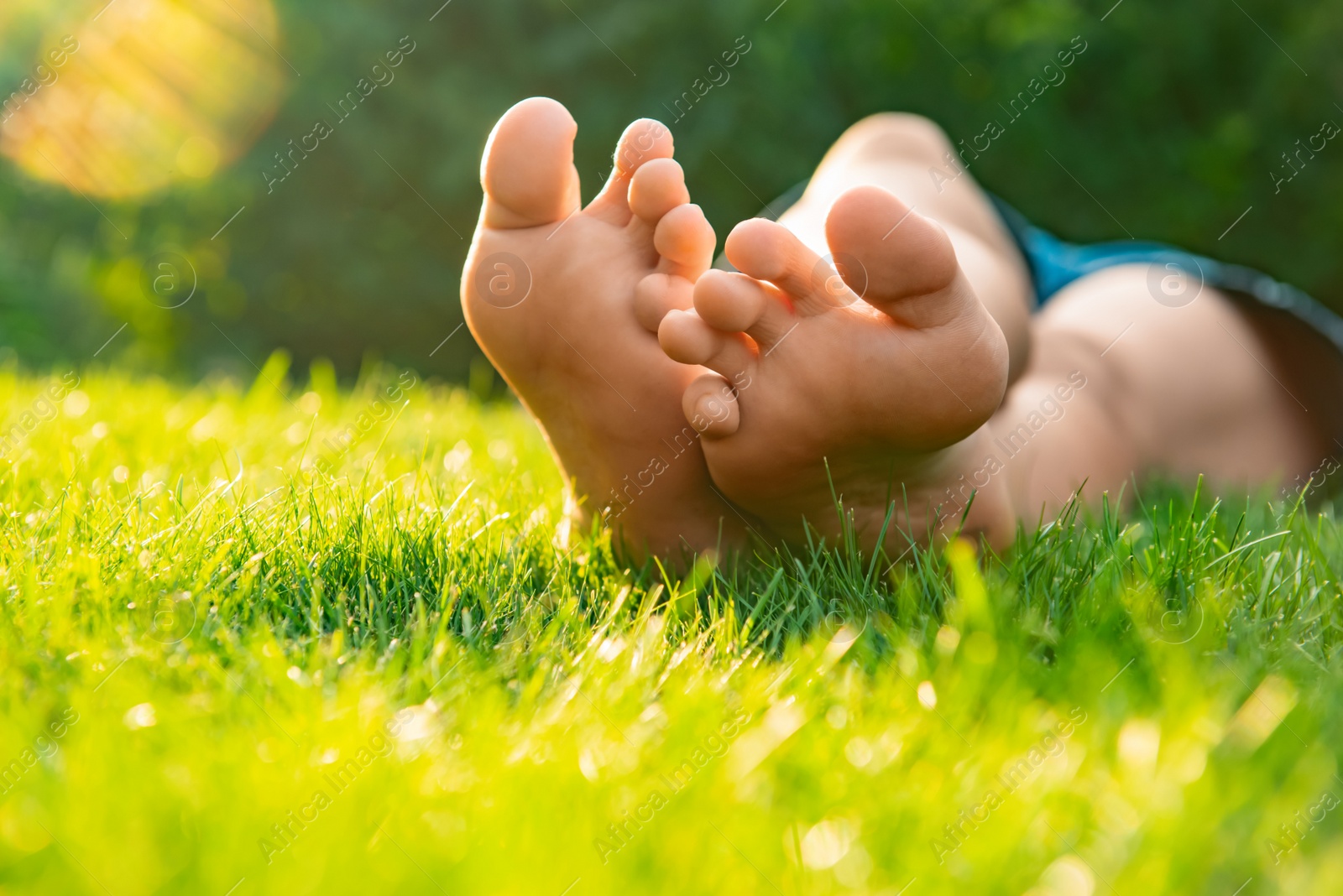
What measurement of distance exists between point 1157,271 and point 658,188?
3.41ft

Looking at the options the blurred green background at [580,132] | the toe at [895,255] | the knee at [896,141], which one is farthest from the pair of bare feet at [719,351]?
the blurred green background at [580,132]

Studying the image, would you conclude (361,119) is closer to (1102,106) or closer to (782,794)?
(1102,106)

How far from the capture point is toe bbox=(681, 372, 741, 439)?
3.04 feet

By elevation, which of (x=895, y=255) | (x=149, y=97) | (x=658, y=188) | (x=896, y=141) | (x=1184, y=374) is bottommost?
(x=1184, y=374)

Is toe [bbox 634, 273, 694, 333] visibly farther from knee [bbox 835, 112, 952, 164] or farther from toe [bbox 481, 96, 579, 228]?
knee [bbox 835, 112, 952, 164]

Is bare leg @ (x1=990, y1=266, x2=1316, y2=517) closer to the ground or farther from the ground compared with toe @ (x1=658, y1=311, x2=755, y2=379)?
closer to the ground

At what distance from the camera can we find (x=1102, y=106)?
404cm

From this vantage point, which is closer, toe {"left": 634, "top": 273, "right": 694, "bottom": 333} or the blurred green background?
toe {"left": 634, "top": 273, "right": 694, "bottom": 333}

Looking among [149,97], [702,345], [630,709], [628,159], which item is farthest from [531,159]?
[149,97]

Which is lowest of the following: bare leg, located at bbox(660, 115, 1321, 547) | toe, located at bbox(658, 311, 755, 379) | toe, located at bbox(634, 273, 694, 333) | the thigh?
the thigh

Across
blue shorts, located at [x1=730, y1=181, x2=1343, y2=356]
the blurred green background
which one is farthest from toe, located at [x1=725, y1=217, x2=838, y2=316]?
the blurred green background

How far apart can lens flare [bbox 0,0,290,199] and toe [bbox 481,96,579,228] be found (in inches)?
155

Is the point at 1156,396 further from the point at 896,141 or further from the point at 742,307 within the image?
the point at 742,307

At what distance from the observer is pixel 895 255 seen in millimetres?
859
